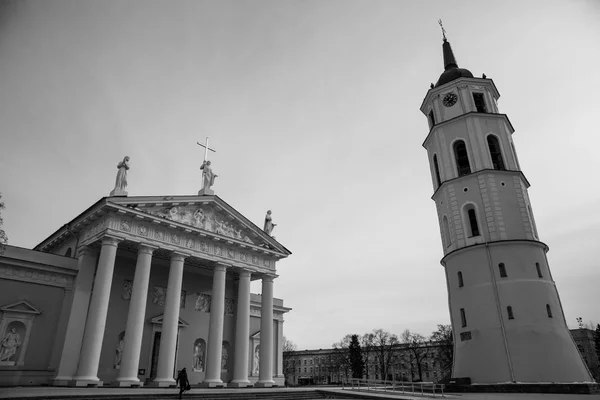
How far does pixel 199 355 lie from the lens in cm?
2408

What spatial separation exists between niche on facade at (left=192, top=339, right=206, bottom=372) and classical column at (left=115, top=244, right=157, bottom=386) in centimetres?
611

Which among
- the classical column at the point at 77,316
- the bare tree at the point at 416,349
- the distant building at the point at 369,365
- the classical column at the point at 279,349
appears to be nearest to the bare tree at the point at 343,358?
the distant building at the point at 369,365

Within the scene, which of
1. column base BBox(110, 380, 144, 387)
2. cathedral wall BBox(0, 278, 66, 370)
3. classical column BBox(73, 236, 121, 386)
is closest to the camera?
classical column BBox(73, 236, 121, 386)

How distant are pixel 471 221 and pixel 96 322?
22.5 metres

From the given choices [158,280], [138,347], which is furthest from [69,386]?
[158,280]

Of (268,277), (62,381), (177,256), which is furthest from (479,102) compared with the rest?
Result: (62,381)

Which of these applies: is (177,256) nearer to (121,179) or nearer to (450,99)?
(121,179)

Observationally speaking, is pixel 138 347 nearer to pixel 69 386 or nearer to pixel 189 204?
pixel 69 386

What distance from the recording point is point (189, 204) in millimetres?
22469

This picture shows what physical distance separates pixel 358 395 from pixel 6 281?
16901 mm

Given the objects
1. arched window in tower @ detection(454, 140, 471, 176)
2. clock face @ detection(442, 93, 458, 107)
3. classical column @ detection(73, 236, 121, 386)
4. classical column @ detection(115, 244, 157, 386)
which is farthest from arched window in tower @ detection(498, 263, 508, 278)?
classical column @ detection(73, 236, 121, 386)

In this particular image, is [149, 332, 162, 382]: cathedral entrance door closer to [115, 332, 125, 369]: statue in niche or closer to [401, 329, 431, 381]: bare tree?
[115, 332, 125, 369]: statue in niche

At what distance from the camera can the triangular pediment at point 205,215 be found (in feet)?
67.3

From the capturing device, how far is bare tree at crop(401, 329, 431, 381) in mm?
69438
